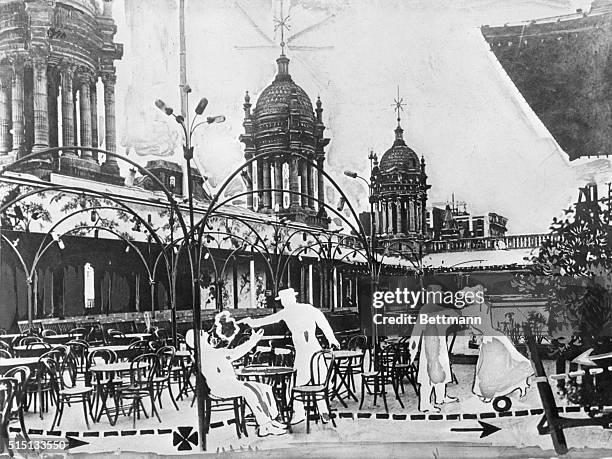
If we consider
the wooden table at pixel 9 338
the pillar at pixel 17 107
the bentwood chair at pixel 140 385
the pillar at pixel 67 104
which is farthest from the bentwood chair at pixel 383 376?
the pillar at pixel 17 107

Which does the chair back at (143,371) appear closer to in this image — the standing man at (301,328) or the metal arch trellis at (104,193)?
the metal arch trellis at (104,193)

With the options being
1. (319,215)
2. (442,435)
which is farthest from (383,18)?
(442,435)

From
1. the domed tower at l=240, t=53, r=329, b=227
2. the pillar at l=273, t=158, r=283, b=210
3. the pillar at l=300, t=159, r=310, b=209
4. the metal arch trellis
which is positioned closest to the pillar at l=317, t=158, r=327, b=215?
the domed tower at l=240, t=53, r=329, b=227

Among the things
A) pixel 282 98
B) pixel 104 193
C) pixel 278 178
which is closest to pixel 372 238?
pixel 278 178

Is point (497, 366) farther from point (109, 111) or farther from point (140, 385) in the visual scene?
point (109, 111)

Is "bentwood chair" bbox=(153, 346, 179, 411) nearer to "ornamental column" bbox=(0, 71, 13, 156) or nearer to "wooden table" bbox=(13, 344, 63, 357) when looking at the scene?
"wooden table" bbox=(13, 344, 63, 357)

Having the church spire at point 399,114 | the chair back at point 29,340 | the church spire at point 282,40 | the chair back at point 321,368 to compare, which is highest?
the church spire at point 282,40
